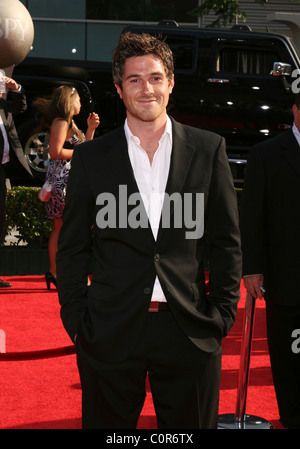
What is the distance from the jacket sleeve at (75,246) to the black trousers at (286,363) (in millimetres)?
1617

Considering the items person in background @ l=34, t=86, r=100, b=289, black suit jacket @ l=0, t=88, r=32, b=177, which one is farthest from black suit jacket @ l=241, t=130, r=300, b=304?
black suit jacket @ l=0, t=88, r=32, b=177

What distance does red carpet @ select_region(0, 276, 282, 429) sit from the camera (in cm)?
466

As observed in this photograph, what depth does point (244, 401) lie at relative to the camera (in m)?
4.45

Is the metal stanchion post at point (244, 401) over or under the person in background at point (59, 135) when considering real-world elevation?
under

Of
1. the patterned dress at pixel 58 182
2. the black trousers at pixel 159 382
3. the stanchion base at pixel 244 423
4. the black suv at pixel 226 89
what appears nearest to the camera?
the black trousers at pixel 159 382

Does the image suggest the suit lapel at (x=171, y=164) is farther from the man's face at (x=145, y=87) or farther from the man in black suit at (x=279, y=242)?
the man in black suit at (x=279, y=242)

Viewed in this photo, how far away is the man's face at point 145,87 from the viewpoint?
317 centimetres

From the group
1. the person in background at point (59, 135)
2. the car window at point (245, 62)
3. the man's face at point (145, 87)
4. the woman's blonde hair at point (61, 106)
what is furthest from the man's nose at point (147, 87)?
the car window at point (245, 62)

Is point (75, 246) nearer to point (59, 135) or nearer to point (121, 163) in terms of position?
point (121, 163)

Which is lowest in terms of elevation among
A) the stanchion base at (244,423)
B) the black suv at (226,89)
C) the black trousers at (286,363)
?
the stanchion base at (244,423)

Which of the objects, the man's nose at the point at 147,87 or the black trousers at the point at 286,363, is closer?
the man's nose at the point at 147,87

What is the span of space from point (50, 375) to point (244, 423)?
1651 mm

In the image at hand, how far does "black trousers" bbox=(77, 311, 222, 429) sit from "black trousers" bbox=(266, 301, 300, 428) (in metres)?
1.41
